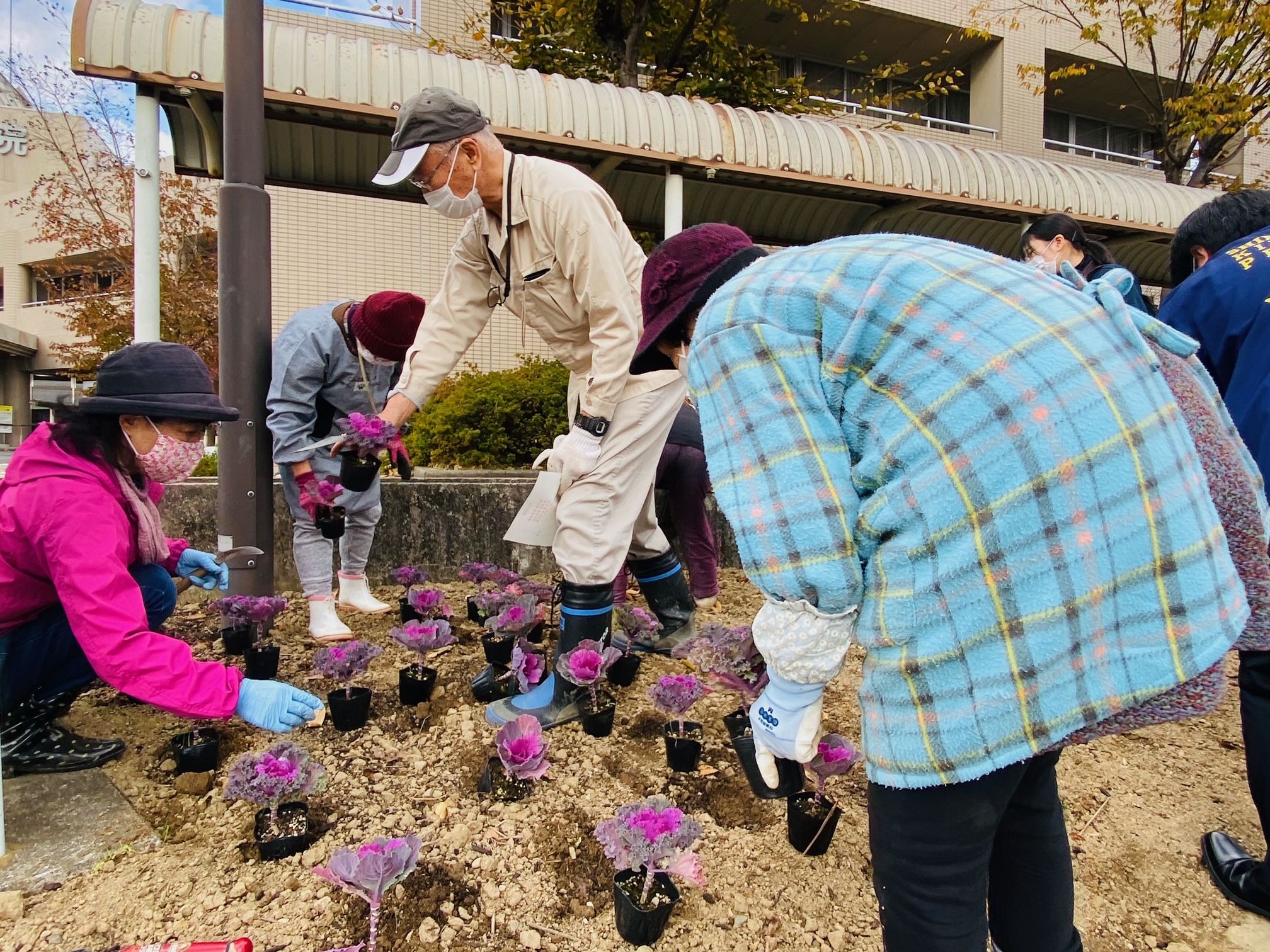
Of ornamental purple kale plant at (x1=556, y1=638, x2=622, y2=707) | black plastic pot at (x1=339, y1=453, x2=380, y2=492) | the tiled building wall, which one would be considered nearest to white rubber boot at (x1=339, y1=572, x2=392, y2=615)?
black plastic pot at (x1=339, y1=453, x2=380, y2=492)

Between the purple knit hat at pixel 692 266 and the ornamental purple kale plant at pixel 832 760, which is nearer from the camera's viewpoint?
the purple knit hat at pixel 692 266

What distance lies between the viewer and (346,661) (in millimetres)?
2311

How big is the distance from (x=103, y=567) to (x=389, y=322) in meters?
1.65

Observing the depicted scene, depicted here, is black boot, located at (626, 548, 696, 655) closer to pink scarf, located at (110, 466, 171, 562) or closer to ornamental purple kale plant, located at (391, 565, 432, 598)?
ornamental purple kale plant, located at (391, 565, 432, 598)

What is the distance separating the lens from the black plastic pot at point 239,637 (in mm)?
2904

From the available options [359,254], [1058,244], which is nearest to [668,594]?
[1058,244]

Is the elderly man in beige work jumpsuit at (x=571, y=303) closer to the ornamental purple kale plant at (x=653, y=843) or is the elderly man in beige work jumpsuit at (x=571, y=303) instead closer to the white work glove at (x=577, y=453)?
the white work glove at (x=577, y=453)

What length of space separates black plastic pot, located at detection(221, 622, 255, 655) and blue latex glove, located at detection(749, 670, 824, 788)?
2.45 metres

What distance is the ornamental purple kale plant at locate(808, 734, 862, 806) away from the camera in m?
1.74

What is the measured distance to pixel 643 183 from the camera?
648 centimetres

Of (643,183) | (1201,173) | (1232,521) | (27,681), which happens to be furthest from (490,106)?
(1201,173)

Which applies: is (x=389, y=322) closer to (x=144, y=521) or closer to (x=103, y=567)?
(x=144, y=521)

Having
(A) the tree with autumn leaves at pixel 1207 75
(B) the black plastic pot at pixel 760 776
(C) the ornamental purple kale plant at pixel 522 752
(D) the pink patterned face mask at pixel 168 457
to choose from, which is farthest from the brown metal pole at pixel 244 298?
(A) the tree with autumn leaves at pixel 1207 75

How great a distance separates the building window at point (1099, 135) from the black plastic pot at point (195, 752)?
55.7 feet
